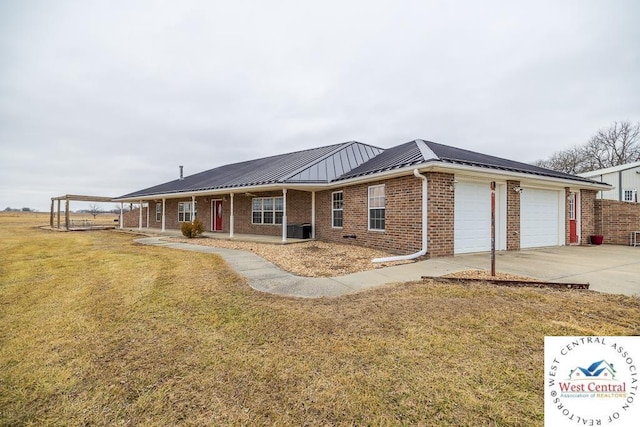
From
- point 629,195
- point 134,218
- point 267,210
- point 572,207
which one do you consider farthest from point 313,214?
point 629,195

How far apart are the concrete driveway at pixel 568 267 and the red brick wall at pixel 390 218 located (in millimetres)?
1342

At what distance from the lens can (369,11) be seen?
1072 cm

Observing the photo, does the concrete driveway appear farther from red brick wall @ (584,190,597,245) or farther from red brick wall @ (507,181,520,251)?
red brick wall @ (584,190,597,245)

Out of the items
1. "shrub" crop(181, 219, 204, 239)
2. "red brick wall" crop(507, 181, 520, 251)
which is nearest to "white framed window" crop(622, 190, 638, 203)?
"red brick wall" crop(507, 181, 520, 251)

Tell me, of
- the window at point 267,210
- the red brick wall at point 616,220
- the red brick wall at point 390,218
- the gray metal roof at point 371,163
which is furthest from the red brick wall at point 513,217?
the window at point 267,210

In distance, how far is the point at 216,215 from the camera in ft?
63.8

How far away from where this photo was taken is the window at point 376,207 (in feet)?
33.9

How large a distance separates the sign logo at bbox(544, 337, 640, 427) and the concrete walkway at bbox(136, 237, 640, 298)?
335cm

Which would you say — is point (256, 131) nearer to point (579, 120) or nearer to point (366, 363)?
point (366, 363)

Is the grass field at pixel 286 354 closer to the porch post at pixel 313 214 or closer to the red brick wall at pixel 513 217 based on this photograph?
the red brick wall at pixel 513 217

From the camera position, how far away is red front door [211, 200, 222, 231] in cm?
1928

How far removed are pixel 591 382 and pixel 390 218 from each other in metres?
7.87

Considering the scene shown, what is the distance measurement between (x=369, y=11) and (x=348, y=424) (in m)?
13.0

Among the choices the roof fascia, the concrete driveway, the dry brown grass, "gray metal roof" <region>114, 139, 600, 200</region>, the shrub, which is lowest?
the dry brown grass
